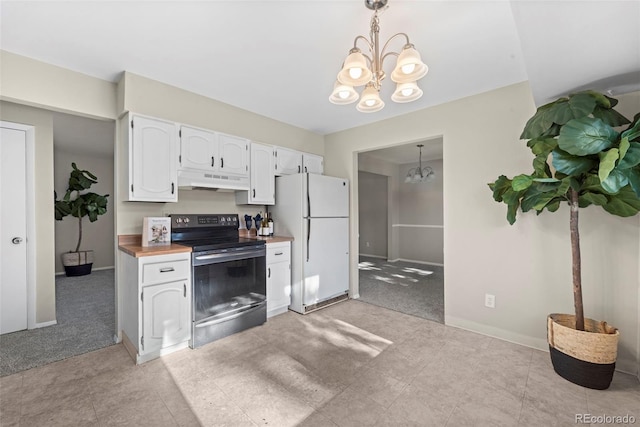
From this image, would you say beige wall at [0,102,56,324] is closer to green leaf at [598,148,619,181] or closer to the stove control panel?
the stove control panel

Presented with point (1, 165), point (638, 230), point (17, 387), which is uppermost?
point (1, 165)

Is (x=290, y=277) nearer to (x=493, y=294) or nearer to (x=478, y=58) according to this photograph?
(x=493, y=294)

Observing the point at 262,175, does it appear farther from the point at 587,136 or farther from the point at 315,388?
the point at 587,136

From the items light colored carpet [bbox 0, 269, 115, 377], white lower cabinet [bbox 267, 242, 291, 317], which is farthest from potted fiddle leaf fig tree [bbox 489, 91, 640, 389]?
light colored carpet [bbox 0, 269, 115, 377]

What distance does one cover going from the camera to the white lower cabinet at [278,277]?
3197 mm

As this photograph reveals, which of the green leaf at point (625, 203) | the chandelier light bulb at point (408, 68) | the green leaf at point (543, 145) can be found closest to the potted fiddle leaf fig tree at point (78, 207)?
the chandelier light bulb at point (408, 68)

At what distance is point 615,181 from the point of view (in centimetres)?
164

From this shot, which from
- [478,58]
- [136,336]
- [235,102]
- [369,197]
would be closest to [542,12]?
[478,58]

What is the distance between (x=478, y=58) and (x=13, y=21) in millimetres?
3435

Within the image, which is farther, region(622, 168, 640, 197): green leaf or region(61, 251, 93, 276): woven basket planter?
region(61, 251, 93, 276): woven basket planter

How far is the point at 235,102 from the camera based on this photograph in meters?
3.24

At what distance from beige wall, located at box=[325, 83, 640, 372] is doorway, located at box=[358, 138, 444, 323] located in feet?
5.82

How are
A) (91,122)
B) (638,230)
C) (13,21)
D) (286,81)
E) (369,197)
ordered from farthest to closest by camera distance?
1. (369,197)
2. (91,122)
3. (286,81)
4. (638,230)
5. (13,21)

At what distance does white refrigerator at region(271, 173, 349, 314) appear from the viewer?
3.42 metres
